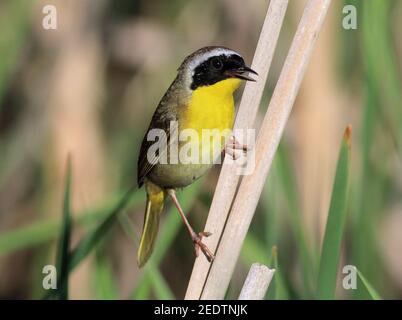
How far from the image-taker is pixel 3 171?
384 centimetres

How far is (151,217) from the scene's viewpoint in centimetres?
289

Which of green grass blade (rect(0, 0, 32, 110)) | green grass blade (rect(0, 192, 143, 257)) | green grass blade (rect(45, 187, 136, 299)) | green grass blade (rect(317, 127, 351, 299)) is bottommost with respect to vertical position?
green grass blade (rect(0, 192, 143, 257))

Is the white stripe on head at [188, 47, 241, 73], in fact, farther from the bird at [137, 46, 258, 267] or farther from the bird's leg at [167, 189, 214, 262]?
the bird's leg at [167, 189, 214, 262]

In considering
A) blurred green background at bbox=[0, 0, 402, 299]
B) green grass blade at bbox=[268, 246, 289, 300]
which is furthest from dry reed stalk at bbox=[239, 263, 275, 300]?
blurred green background at bbox=[0, 0, 402, 299]

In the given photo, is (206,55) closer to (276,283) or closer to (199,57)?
(199,57)

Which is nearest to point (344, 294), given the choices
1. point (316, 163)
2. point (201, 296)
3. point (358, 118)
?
point (316, 163)

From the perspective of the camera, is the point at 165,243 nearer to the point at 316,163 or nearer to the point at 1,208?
the point at 316,163

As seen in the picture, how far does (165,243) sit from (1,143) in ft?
5.74

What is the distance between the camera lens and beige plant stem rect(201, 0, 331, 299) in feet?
6.75

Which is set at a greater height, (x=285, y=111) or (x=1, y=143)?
(x=285, y=111)

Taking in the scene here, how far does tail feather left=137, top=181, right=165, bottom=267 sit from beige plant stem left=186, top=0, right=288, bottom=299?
61 centimetres

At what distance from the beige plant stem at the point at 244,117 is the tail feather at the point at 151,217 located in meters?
0.61

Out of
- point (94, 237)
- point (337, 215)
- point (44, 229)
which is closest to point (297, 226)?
point (337, 215)
